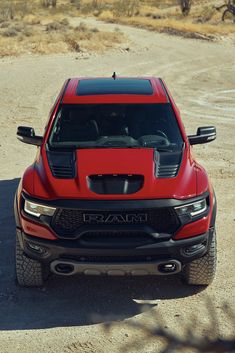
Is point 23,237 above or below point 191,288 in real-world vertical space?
above

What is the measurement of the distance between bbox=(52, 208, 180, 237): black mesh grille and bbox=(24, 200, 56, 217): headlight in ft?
0.23

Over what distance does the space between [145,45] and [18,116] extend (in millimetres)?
18349

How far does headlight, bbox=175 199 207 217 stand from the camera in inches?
193

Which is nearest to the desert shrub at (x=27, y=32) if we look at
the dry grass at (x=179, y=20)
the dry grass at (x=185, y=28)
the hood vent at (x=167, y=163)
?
the dry grass at (x=179, y=20)

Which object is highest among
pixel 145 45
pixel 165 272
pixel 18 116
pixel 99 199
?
pixel 99 199

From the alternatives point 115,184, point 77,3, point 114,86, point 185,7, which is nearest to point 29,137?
point 114,86

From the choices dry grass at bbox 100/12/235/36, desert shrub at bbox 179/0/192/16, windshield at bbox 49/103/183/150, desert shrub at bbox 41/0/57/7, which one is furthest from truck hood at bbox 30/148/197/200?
desert shrub at bbox 41/0/57/7

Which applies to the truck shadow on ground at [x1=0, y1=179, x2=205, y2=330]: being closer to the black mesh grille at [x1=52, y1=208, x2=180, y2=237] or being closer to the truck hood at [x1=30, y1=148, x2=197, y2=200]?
the black mesh grille at [x1=52, y1=208, x2=180, y2=237]

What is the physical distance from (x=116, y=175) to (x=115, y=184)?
147mm

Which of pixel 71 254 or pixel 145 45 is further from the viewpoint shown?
pixel 145 45

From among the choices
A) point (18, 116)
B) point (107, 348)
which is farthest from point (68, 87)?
point (18, 116)

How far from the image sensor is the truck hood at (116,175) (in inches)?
195

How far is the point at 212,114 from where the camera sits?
46.4 ft

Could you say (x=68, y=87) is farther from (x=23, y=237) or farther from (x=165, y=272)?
(x=165, y=272)
